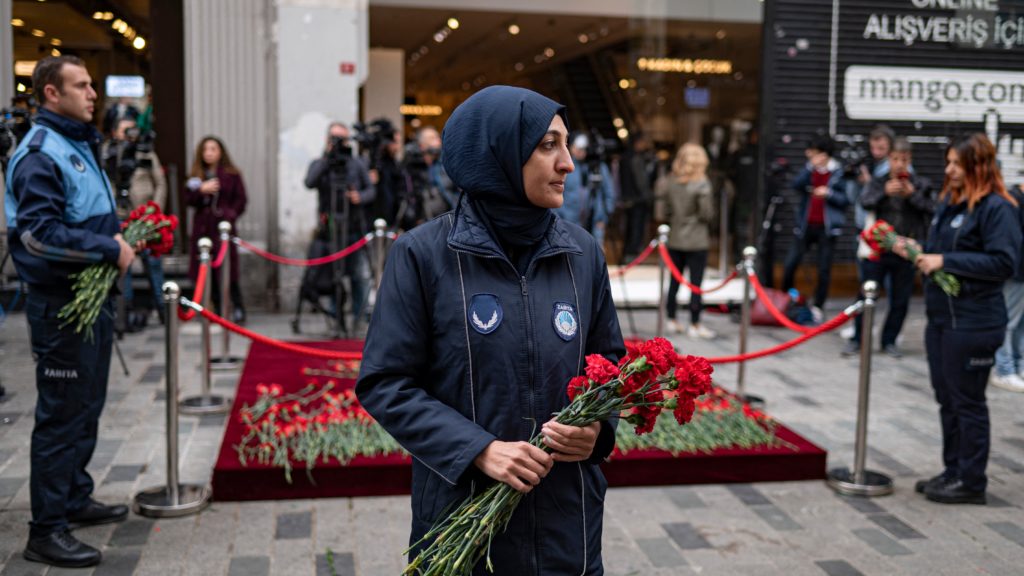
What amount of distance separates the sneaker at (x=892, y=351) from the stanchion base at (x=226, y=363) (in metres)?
5.83

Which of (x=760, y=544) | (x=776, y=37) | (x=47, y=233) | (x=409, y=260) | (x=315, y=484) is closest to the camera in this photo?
(x=409, y=260)

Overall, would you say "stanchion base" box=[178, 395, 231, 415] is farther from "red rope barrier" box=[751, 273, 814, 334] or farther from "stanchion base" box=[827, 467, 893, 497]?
"stanchion base" box=[827, 467, 893, 497]

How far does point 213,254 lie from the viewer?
10312mm

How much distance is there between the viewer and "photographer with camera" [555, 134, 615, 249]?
1059 cm

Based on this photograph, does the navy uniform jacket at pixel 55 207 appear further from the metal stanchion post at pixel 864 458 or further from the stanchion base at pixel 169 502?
the metal stanchion post at pixel 864 458

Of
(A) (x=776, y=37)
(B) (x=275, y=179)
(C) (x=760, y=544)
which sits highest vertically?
(A) (x=776, y=37)

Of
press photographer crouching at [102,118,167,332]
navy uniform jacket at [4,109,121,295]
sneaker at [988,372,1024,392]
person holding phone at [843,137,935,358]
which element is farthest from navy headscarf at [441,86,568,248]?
sneaker at [988,372,1024,392]

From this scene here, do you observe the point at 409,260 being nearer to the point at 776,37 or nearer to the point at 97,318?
the point at 97,318

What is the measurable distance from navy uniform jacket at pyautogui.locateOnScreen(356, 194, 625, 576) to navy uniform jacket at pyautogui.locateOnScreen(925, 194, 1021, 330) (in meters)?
3.57

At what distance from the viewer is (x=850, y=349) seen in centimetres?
981

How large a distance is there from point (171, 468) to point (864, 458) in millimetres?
3684

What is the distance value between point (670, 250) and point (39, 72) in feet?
23.8

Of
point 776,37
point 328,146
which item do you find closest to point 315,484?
point 328,146

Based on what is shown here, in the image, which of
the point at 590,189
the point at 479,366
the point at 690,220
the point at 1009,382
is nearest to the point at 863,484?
the point at 1009,382
